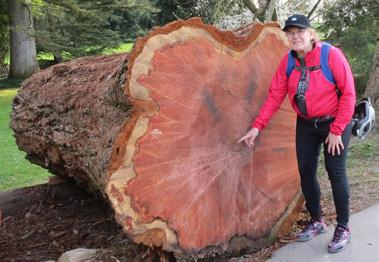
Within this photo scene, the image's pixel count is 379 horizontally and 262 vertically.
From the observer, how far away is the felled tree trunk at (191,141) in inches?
120

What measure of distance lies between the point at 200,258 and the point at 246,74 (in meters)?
1.27

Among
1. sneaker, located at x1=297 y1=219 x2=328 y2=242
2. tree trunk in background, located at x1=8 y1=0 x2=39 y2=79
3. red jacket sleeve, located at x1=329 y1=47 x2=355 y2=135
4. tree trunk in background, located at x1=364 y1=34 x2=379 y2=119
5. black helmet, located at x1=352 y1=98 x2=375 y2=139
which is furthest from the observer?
tree trunk in background, located at x1=8 y1=0 x2=39 y2=79

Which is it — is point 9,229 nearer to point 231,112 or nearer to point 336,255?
point 231,112

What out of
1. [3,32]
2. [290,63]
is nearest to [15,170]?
[290,63]

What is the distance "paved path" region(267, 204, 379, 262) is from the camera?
3.30 meters

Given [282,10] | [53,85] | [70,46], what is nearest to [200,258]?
[53,85]

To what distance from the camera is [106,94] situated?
3594 millimetres

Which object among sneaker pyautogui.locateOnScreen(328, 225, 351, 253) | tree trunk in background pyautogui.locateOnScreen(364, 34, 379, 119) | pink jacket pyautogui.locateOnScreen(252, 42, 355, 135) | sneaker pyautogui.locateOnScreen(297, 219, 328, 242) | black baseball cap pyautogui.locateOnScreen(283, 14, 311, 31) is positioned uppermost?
black baseball cap pyautogui.locateOnScreen(283, 14, 311, 31)

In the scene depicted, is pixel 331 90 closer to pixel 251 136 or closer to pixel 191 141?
pixel 251 136

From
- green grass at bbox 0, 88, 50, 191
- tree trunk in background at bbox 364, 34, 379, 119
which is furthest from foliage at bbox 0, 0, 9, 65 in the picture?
tree trunk in background at bbox 364, 34, 379, 119

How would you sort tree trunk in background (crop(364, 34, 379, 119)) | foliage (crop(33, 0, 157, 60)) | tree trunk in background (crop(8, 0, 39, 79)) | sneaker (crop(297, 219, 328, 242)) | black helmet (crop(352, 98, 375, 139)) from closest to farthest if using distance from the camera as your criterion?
black helmet (crop(352, 98, 375, 139)) → sneaker (crop(297, 219, 328, 242)) → tree trunk in background (crop(364, 34, 379, 119)) → foliage (crop(33, 0, 157, 60)) → tree trunk in background (crop(8, 0, 39, 79))

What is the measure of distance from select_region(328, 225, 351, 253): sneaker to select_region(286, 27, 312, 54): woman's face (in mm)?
1206

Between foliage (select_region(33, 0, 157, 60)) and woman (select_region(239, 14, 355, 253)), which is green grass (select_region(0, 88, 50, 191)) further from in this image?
foliage (select_region(33, 0, 157, 60))

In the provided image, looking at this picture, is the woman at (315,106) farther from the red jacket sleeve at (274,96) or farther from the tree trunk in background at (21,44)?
the tree trunk in background at (21,44)
